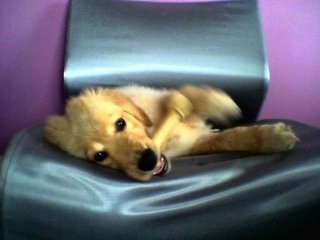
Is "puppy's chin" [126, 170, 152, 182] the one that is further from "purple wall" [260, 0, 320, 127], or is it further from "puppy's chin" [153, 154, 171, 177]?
"purple wall" [260, 0, 320, 127]

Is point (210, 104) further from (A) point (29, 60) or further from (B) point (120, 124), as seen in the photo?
(A) point (29, 60)

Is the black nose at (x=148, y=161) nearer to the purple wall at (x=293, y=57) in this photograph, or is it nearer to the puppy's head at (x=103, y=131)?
the puppy's head at (x=103, y=131)

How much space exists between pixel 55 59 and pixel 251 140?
34.8 inches

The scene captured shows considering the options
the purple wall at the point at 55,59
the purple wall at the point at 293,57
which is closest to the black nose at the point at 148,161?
the purple wall at the point at 55,59

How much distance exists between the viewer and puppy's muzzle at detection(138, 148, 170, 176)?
949mm

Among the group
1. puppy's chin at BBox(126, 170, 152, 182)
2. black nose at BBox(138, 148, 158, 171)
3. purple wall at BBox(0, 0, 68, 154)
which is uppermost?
black nose at BBox(138, 148, 158, 171)

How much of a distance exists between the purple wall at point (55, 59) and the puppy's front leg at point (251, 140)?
2.24 ft

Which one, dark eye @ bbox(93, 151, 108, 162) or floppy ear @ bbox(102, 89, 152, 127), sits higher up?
floppy ear @ bbox(102, 89, 152, 127)

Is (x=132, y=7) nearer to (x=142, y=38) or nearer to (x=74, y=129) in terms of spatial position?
(x=142, y=38)

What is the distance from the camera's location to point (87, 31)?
152cm

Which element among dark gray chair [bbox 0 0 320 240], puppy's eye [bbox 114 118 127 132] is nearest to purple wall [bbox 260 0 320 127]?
dark gray chair [bbox 0 0 320 240]

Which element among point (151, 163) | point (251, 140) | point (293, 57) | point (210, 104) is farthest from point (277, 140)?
point (293, 57)

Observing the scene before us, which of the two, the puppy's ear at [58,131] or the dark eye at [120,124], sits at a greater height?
the dark eye at [120,124]

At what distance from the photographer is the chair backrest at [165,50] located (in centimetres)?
151
